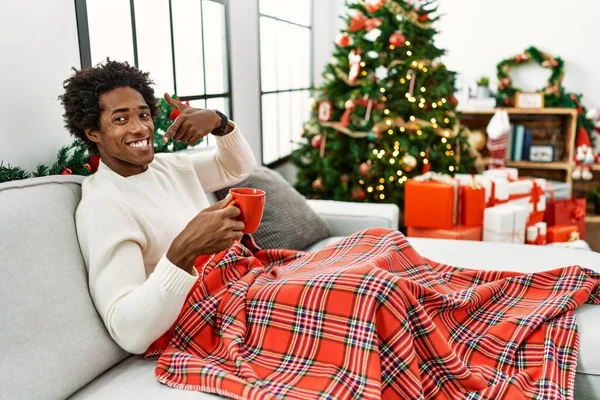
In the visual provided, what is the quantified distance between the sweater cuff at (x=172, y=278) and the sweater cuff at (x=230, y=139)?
2.16 feet

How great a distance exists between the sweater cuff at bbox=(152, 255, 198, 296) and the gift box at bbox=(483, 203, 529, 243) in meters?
1.95

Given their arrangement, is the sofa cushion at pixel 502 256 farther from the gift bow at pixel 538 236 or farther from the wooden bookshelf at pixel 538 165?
the wooden bookshelf at pixel 538 165

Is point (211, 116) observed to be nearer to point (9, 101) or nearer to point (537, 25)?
point (9, 101)

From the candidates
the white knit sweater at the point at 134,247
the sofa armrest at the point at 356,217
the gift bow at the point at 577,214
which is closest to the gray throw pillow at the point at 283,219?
the sofa armrest at the point at 356,217

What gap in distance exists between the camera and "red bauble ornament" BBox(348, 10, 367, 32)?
3416mm

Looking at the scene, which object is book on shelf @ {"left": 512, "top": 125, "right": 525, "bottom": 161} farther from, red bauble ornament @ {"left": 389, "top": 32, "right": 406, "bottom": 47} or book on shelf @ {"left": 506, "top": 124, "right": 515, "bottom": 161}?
red bauble ornament @ {"left": 389, "top": 32, "right": 406, "bottom": 47}

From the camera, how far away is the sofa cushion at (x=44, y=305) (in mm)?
Result: 1078

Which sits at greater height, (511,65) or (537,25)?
(537,25)

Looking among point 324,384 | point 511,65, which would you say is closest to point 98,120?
point 324,384

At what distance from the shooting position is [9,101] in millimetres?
1507

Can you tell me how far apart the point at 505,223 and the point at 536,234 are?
0.28 meters

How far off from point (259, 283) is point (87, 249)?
0.42 metres

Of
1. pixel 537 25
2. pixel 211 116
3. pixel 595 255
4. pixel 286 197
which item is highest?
pixel 537 25

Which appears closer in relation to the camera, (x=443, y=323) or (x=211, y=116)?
(x=443, y=323)
